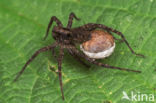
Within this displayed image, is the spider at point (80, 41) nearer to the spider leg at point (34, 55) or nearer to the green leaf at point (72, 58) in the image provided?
the spider leg at point (34, 55)

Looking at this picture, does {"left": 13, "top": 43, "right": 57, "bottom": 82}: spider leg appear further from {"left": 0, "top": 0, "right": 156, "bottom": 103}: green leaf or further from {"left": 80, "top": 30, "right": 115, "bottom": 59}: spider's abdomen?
{"left": 80, "top": 30, "right": 115, "bottom": 59}: spider's abdomen

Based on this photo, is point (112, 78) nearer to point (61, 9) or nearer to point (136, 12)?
point (136, 12)

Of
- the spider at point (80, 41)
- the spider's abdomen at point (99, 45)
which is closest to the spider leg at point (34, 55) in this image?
the spider at point (80, 41)

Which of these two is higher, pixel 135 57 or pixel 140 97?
pixel 135 57

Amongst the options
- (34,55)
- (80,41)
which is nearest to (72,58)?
(80,41)

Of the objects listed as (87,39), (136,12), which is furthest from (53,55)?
(136,12)

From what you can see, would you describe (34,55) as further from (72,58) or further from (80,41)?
(80,41)
